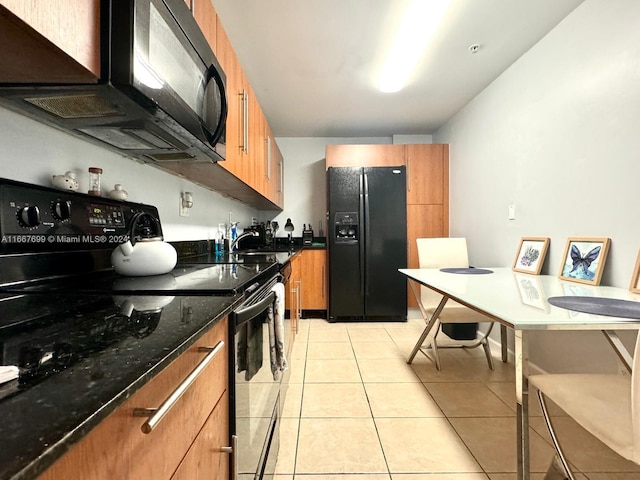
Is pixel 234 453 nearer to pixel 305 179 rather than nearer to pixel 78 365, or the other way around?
pixel 78 365

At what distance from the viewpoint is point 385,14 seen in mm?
1830

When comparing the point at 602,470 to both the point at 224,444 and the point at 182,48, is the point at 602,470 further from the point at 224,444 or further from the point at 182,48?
the point at 182,48

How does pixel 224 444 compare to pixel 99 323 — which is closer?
pixel 99 323

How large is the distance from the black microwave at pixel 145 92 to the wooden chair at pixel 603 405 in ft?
4.40

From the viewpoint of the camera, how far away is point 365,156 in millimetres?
3652

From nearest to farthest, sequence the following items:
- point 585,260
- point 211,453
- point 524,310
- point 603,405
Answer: point 211,453 < point 603,405 < point 524,310 < point 585,260

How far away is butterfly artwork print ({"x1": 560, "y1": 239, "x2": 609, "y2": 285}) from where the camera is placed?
161 centimetres

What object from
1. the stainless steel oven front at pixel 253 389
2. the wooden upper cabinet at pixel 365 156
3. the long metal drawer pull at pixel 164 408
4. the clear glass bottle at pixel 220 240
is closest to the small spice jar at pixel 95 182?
the stainless steel oven front at pixel 253 389

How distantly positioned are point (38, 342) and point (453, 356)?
2.67 m

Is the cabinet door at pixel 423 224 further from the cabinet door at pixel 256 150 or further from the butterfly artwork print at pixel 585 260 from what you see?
the cabinet door at pixel 256 150

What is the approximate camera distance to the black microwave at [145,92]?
70 cm

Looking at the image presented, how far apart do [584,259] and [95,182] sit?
2457mm

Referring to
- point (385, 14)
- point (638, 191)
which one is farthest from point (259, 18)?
point (638, 191)

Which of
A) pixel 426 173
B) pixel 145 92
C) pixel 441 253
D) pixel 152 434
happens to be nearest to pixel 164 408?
pixel 152 434
